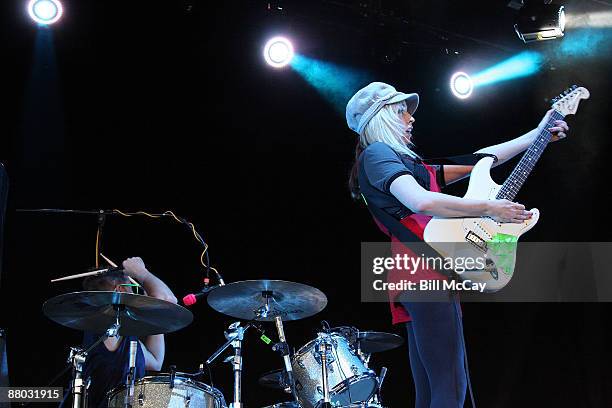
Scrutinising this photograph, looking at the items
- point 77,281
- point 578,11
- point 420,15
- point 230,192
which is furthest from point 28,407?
point 578,11

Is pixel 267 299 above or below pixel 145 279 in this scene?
below

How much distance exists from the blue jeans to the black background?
3545mm

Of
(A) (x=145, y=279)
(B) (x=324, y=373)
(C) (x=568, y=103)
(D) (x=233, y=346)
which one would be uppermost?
(C) (x=568, y=103)

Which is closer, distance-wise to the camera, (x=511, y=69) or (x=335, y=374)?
(x=335, y=374)

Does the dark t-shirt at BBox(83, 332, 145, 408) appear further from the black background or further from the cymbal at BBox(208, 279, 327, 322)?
the black background

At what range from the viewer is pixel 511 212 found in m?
2.63

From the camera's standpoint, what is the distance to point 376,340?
5293mm

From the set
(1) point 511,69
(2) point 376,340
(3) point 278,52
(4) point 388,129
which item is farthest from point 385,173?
(1) point 511,69

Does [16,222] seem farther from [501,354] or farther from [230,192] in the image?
[501,354]

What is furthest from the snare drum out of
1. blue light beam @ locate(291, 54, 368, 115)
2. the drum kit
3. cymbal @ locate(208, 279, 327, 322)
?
blue light beam @ locate(291, 54, 368, 115)

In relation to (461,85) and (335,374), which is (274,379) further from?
(461,85)

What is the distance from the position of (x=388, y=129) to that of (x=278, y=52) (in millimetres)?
3437

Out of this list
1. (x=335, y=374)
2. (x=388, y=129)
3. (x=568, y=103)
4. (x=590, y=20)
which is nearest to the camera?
(x=388, y=129)

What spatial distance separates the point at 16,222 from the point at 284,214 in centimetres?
207
